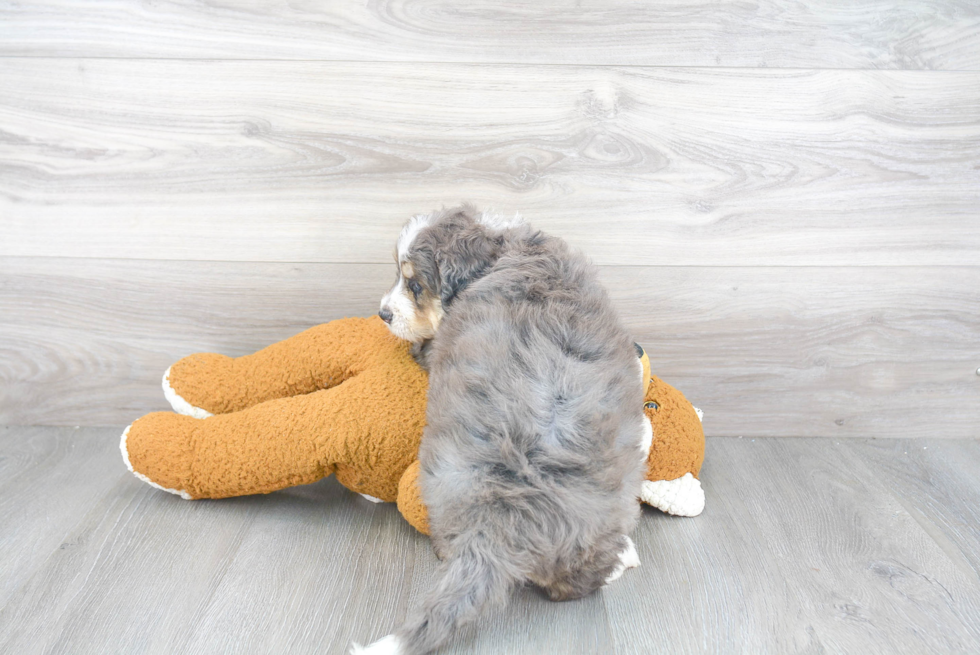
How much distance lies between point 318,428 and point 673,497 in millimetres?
783

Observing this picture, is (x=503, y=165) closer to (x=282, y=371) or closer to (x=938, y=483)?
(x=282, y=371)

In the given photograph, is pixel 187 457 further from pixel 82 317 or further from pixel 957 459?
pixel 957 459

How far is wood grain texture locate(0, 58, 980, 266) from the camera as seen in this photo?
1593mm

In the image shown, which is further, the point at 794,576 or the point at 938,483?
the point at 938,483

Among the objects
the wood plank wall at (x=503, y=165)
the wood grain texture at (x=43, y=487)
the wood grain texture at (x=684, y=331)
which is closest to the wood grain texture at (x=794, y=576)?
the wood grain texture at (x=684, y=331)

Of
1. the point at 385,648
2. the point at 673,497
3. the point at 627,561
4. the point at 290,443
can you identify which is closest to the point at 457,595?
the point at 385,648

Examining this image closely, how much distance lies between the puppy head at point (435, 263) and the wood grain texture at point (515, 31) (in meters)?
0.47

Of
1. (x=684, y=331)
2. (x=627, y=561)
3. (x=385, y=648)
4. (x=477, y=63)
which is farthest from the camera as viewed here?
(x=684, y=331)

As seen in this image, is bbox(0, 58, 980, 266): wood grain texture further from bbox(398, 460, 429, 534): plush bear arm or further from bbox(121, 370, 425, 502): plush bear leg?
bbox(398, 460, 429, 534): plush bear arm

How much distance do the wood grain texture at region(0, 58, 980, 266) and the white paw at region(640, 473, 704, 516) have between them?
1.82 feet

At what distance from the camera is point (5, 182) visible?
1657mm

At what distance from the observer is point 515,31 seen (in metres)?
1.56

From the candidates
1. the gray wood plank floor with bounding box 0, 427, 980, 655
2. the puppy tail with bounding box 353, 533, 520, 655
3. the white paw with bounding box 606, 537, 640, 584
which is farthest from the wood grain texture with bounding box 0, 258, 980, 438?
the puppy tail with bounding box 353, 533, 520, 655

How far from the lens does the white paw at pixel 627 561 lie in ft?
3.90
